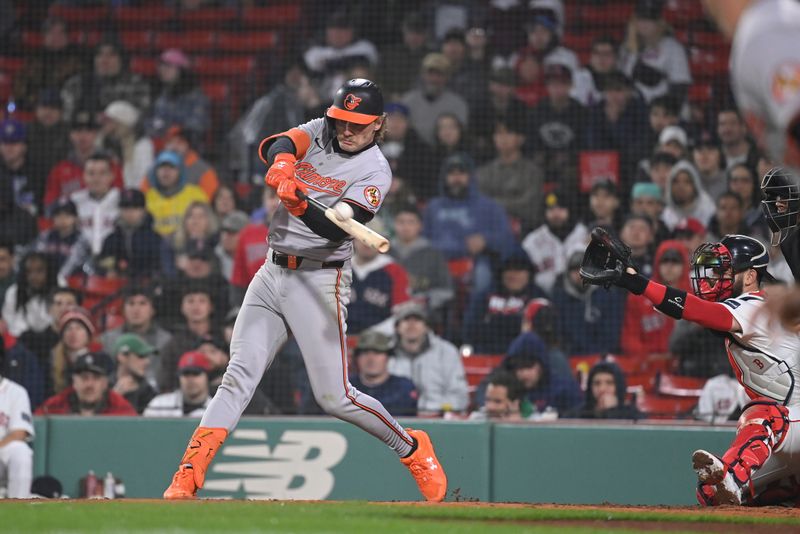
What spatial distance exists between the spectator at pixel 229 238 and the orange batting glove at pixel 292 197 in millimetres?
4338

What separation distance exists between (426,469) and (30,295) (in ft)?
14.9

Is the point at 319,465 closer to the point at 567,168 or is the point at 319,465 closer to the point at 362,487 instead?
the point at 362,487

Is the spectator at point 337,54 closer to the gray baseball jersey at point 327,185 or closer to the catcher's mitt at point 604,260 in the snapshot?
the gray baseball jersey at point 327,185

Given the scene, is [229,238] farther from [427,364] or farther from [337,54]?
[337,54]

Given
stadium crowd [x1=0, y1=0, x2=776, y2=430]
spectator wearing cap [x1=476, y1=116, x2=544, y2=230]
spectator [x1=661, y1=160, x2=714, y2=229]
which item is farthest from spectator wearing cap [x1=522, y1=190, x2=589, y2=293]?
spectator [x1=661, y1=160, x2=714, y2=229]

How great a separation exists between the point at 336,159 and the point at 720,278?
183cm

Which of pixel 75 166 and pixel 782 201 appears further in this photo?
pixel 75 166

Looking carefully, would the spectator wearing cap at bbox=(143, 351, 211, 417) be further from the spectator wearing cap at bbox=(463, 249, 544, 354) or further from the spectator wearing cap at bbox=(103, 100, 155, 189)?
the spectator wearing cap at bbox=(103, 100, 155, 189)

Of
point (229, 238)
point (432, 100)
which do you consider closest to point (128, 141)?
point (229, 238)

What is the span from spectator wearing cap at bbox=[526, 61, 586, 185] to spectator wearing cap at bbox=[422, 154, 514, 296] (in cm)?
62

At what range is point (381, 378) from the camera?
755 centimetres

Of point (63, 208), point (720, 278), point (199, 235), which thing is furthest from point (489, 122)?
point (720, 278)

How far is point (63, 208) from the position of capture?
940cm

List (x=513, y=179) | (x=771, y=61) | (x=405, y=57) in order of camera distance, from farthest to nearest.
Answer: (x=405, y=57) < (x=513, y=179) < (x=771, y=61)
